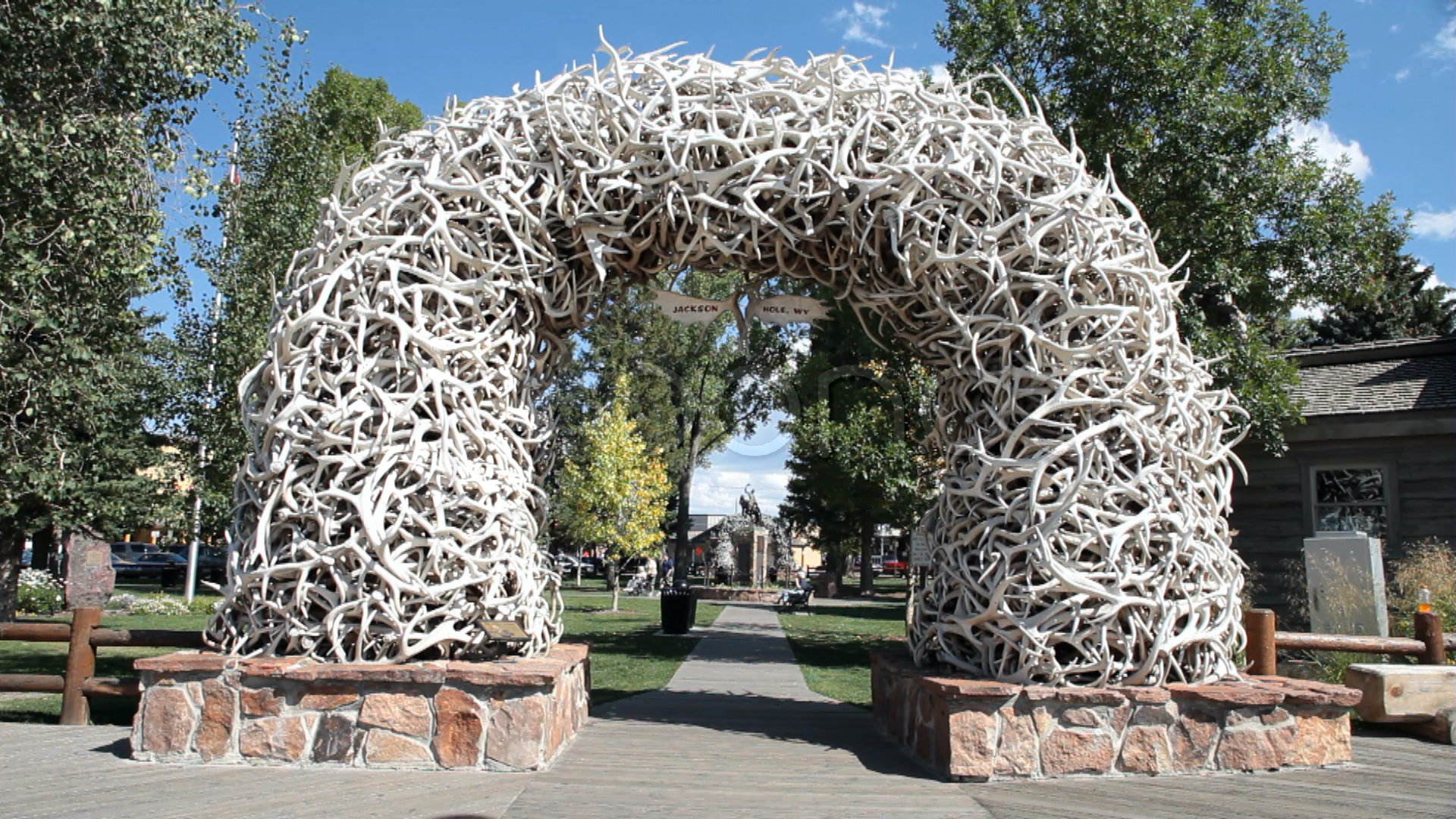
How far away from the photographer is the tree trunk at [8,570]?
1434cm

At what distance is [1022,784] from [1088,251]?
2.96 meters

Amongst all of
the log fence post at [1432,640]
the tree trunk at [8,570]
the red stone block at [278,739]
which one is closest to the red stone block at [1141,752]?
the log fence post at [1432,640]

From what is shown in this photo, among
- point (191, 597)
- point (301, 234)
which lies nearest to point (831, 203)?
point (301, 234)

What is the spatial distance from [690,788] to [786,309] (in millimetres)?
3216

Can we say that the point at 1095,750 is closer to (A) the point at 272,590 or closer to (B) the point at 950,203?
(B) the point at 950,203

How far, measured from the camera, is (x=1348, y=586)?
356 inches

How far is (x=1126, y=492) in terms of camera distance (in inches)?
200

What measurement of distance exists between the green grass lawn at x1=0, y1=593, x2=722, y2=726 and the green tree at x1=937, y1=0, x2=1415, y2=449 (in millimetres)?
7127

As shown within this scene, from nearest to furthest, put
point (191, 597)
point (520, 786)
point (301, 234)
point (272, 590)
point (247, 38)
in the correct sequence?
point (520, 786)
point (272, 590)
point (247, 38)
point (301, 234)
point (191, 597)

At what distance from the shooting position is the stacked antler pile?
16.7 feet

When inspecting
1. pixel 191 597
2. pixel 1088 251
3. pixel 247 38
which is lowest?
pixel 191 597

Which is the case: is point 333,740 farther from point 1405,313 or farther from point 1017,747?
point 1405,313

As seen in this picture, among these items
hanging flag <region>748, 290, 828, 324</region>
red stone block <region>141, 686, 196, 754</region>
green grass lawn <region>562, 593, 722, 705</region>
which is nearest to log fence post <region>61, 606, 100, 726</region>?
red stone block <region>141, 686, 196, 754</region>

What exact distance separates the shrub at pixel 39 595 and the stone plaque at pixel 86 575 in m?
0.32
